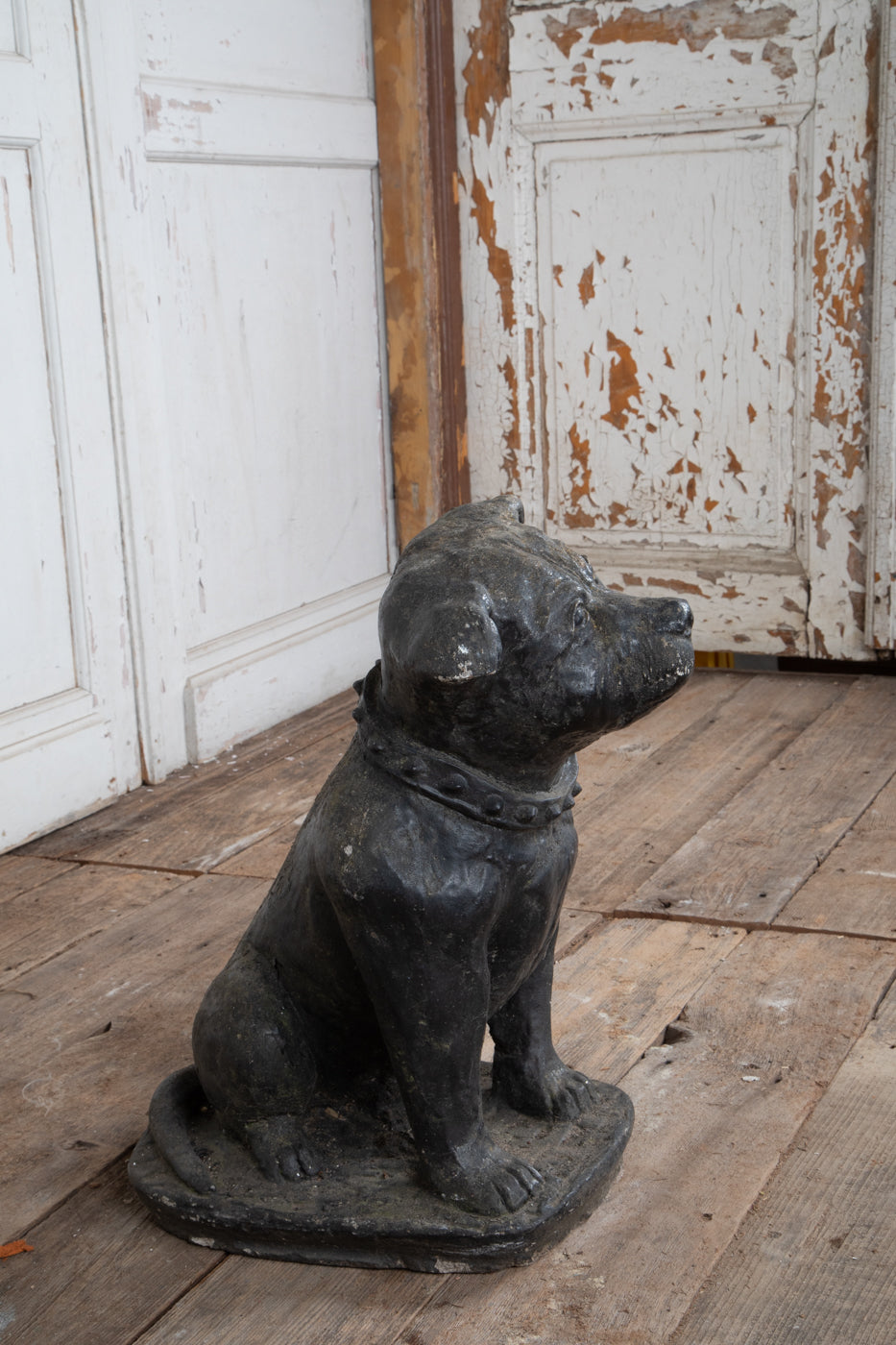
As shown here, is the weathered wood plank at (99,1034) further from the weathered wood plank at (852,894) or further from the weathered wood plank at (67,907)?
the weathered wood plank at (852,894)

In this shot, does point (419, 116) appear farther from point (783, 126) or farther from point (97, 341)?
point (97, 341)

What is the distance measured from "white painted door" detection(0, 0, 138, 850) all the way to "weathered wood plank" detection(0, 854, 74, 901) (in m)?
0.06

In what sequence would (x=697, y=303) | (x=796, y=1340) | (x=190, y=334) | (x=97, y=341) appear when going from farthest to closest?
(x=697, y=303), (x=190, y=334), (x=97, y=341), (x=796, y=1340)

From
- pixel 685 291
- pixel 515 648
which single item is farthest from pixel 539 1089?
pixel 685 291

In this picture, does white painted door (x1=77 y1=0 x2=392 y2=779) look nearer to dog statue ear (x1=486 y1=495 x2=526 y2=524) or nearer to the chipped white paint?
the chipped white paint

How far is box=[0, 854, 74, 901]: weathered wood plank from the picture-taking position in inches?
95.3

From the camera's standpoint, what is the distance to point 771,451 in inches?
136

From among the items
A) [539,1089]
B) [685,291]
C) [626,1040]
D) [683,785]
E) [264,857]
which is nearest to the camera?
[539,1089]

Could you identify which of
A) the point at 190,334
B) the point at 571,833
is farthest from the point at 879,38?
the point at 571,833

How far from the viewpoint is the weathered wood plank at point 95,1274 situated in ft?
4.45

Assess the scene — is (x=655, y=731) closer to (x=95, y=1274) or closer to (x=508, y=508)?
(x=508, y=508)

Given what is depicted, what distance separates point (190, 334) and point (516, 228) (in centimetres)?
99

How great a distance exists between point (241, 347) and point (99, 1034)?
1642 mm

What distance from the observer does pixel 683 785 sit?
2764 mm
